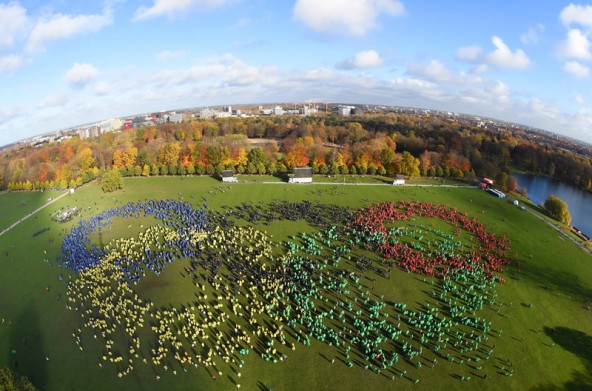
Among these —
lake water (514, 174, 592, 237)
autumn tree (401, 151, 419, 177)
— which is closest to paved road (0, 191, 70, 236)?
autumn tree (401, 151, 419, 177)

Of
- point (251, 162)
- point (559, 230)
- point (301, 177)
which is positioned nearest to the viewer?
point (559, 230)

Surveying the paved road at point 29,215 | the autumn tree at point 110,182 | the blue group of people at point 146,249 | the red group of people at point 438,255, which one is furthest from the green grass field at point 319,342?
the autumn tree at point 110,182

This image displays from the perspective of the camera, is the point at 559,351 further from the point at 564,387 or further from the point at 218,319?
the point at 218,319

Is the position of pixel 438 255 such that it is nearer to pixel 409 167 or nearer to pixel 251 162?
pixel 409 167

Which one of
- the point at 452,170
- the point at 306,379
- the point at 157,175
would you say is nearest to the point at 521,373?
the point at 306,379

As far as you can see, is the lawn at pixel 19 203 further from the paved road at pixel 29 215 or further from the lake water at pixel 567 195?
the lake water at pixel 567 195

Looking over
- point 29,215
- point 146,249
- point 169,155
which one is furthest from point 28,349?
point 169,155
